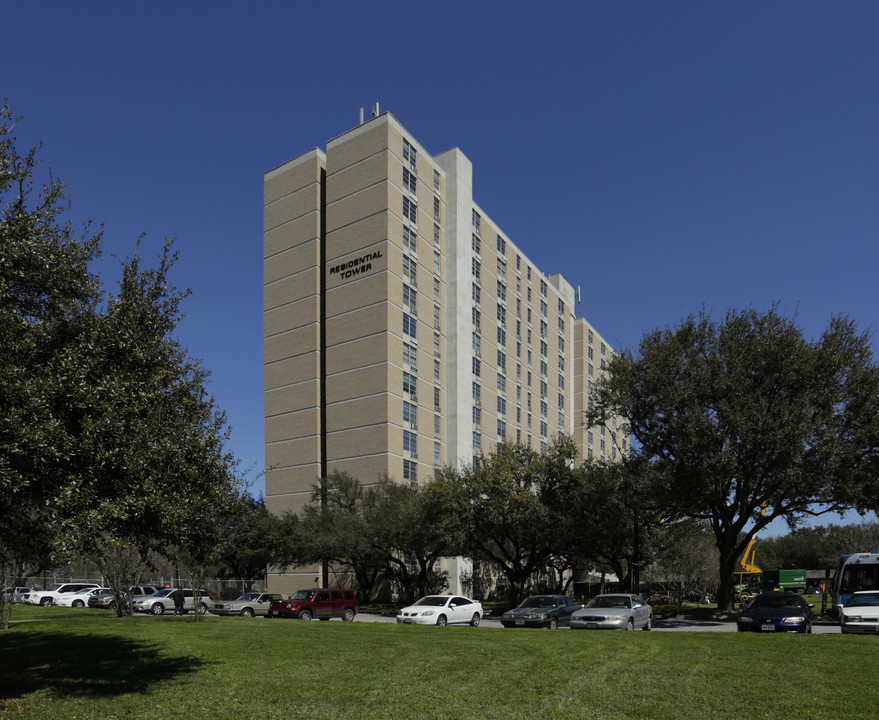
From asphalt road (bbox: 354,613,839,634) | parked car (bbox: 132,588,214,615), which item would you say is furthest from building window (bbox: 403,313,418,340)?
asphalt road (bbox: 354,613,839,634)

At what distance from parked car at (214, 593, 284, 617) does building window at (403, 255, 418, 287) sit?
36.5 metres

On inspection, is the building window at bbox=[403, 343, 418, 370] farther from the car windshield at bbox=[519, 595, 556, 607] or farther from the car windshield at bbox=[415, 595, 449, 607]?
the car windshield at bbox=[519, 595, 556, 607]

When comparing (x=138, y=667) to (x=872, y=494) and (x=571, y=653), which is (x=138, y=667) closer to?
(x=571, y=653)

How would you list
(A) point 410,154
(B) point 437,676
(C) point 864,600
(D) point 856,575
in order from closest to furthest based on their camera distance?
(B) point 437,676 → (C) point 864,600 → (D) point 856,575 → (A) point 410,154

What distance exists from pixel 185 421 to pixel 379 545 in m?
42.6

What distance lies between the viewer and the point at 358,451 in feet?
229

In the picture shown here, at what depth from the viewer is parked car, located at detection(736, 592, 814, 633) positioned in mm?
25156

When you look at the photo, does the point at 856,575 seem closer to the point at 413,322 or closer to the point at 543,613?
the point at 543,613

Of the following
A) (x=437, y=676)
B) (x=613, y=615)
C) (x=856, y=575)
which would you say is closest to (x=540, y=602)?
(x=613, y=615)

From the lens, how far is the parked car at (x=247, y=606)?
4550 centimetres

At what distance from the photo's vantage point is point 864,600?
26812 millimetres

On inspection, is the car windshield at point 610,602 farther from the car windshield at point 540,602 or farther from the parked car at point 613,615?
the car windshield at point 540,602

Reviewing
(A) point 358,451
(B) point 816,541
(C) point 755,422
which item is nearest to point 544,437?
(A) point 358,451

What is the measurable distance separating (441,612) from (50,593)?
32187 mm
